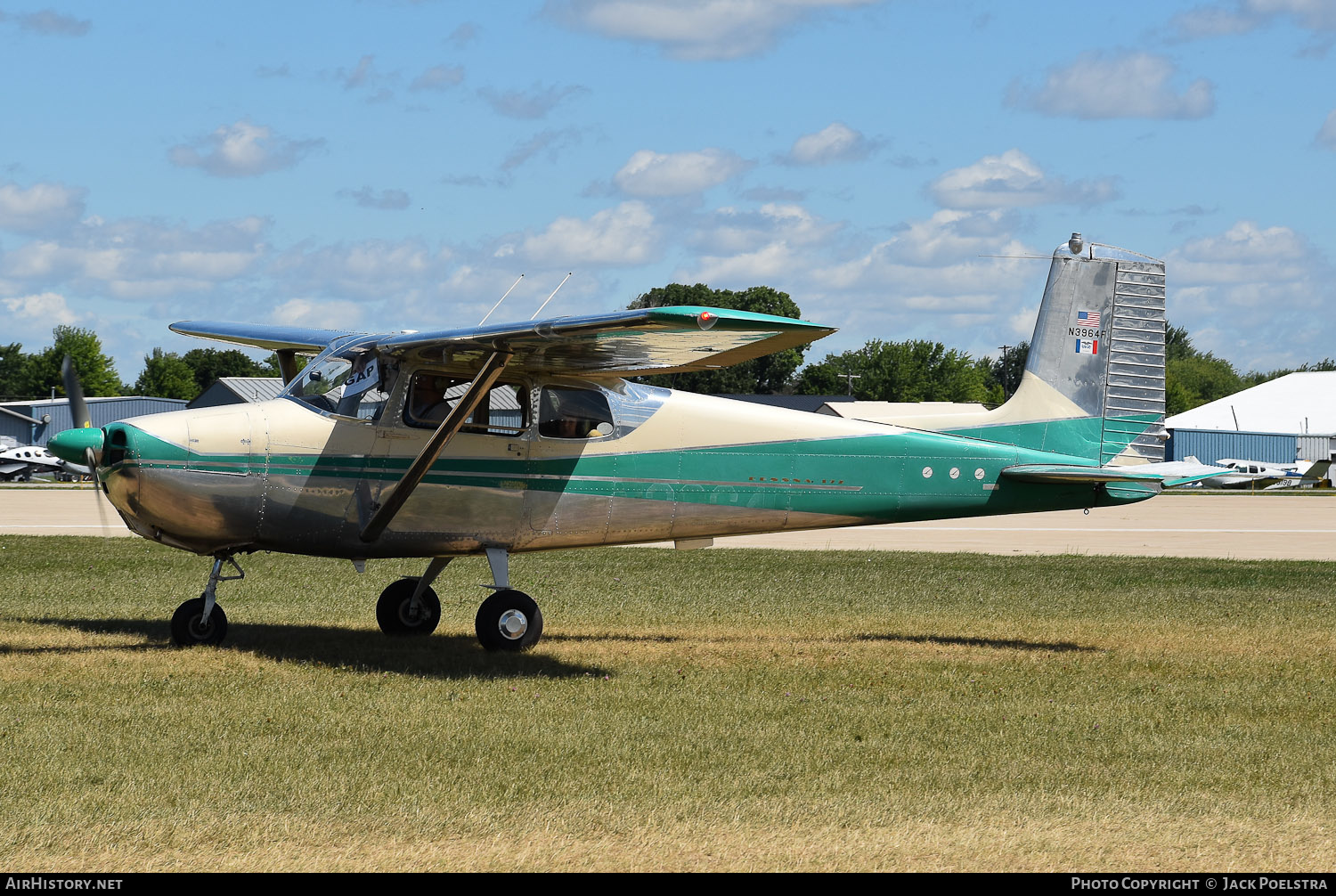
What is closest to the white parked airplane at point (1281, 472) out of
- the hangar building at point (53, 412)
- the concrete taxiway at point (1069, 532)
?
the concrete taxiway at point (1069, 532)

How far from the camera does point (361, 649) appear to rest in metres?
11.9

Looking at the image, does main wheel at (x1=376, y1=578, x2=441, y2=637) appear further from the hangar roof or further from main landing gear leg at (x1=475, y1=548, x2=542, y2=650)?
the hangar roof

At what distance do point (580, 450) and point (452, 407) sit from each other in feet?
4.02

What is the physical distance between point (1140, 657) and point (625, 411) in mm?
5235

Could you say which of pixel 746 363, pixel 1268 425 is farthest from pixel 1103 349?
pixel 746 363

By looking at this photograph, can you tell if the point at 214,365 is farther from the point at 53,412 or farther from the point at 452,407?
the point at 452,407

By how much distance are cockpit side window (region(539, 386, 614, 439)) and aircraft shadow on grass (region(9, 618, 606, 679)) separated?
79.2 inches

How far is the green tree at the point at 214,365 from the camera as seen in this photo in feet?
398

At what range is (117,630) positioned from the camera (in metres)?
12.6

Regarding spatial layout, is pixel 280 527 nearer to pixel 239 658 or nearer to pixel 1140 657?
pixel 239 658

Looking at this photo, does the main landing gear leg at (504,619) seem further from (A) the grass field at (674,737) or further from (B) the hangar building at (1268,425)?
(B) the hangar building at (1268,425)

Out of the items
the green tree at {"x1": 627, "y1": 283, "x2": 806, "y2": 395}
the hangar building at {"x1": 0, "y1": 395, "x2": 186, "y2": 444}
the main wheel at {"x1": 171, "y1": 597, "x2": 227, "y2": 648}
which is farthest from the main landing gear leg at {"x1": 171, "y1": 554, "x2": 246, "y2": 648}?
the green tree at {"x1": 627, "y1": 283, "x2": 806, "y2": 395}

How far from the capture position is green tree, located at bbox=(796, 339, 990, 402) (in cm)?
12500

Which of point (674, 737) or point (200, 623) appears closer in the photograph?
point (674, 737)
